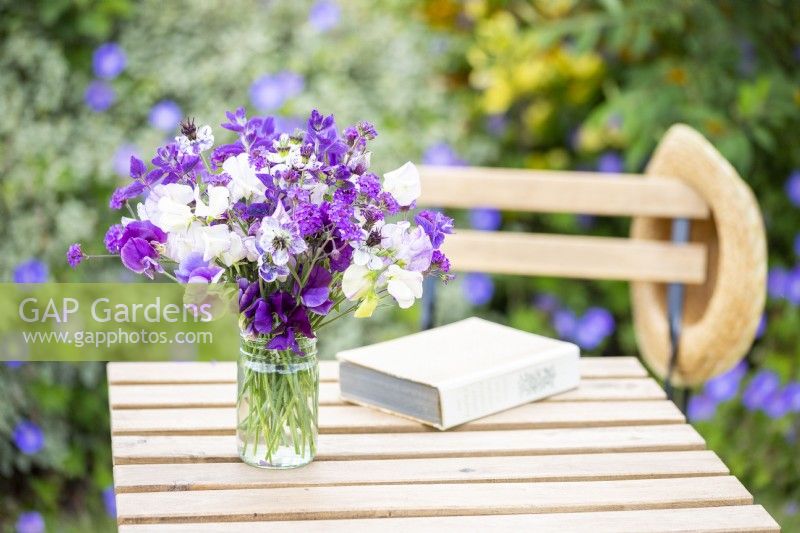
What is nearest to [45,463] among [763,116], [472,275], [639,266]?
[472,275]

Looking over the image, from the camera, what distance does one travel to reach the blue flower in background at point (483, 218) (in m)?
3.40

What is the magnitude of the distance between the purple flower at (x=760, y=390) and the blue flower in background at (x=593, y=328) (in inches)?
17.5

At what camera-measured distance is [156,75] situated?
3094mm

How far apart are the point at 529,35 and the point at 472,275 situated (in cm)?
72

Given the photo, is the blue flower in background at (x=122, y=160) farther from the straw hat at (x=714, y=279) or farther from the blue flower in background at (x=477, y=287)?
the straw hat at (x=714, y=279)

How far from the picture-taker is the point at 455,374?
1646 millimetres

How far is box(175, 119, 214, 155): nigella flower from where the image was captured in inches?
53.3

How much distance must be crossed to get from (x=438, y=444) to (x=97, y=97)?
71.0 inches

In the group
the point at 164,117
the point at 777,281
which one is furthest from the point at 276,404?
the point at 777,281

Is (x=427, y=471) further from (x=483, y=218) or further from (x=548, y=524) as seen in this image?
(x=483, y=218)

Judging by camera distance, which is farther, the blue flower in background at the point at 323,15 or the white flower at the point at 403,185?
the blue flower in background at the point at 323,15

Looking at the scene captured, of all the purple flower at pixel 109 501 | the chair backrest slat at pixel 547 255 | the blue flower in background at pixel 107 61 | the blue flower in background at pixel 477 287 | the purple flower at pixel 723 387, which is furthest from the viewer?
the blue flower in background at pixel 477 287

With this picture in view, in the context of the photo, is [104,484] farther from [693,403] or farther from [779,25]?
[779,25]

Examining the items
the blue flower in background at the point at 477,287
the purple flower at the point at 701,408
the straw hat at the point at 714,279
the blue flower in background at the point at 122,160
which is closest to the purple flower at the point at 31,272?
the blue flower in background at the point at 122,160
